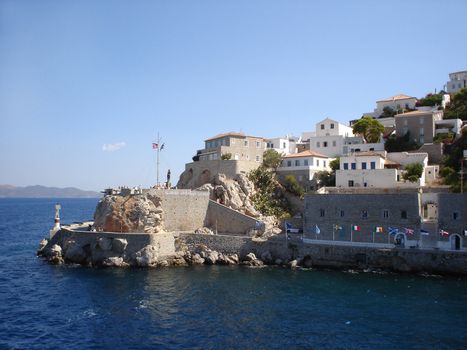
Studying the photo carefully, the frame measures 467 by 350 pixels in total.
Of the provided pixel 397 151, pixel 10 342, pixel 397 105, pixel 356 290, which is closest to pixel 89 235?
pixel 10 342

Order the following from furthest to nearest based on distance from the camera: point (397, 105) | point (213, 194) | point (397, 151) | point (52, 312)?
point (397, 105)
point (397, 151)
point (213, 194)
point (52, 312)

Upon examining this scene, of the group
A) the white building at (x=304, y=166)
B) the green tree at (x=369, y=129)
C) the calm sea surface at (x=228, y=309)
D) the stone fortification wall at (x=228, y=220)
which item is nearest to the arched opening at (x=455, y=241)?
the calm sea surface at (x=228, y=309)

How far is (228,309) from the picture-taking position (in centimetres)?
2922

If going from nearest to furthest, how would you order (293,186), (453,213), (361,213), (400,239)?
1. (453,213)
2. (400,239)
3. (361,213)
4. (293,186)

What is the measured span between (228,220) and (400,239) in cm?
1766

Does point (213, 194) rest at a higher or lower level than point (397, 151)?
lower

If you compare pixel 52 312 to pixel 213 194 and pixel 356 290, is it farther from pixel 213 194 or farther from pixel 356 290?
pixel 213 194

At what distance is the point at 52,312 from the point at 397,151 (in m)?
43.5

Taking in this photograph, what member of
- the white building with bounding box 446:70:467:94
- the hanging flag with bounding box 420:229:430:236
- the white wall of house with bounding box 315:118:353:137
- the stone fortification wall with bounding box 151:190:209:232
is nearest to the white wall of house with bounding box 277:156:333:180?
the white wall of house with bounding box 315:118:353:137

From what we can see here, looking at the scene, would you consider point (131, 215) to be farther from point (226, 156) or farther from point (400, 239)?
point (400, 239)

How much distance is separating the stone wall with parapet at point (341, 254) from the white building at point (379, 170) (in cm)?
979

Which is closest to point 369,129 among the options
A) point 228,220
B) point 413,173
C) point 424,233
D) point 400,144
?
Answer: point 400,144

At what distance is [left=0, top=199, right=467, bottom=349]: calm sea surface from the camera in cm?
2406

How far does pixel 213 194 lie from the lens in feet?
168
